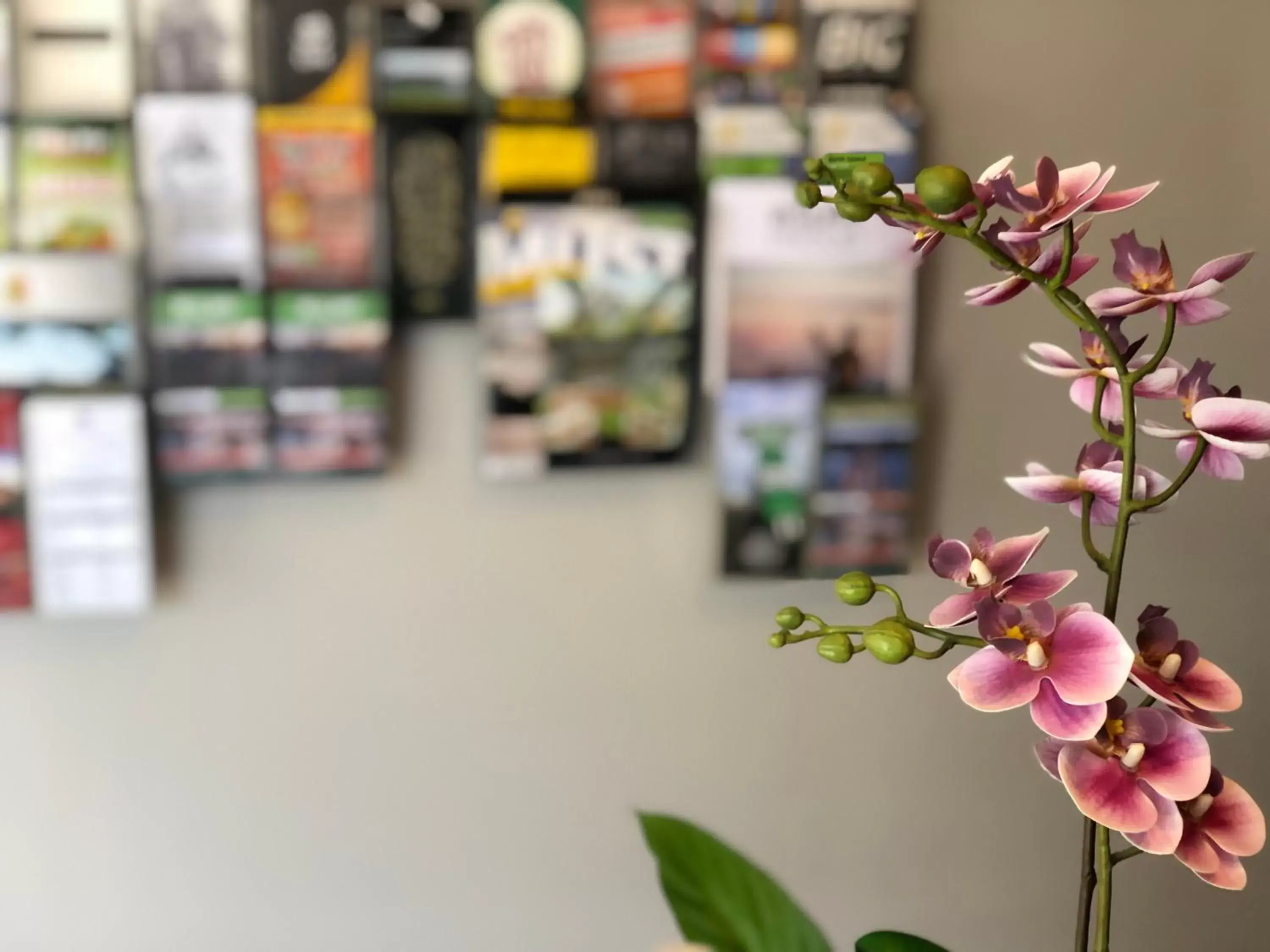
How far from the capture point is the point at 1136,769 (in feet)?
1.72

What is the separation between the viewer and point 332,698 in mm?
1007

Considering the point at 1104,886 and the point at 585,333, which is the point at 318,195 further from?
the point at 1104,886

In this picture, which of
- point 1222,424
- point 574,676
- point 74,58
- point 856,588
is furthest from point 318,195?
point 1222,424

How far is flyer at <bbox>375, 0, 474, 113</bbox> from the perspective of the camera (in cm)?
90

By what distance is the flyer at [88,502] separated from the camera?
0.90m

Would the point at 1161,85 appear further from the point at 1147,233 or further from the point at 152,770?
the point at 152,770

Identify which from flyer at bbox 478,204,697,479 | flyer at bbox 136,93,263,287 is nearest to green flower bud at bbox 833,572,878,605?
flyer at bbox 478,204,697,479

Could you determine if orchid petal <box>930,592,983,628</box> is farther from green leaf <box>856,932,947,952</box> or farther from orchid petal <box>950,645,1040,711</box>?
green leaf <box>856,932,947,952</box>

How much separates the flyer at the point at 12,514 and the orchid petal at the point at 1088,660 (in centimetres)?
75

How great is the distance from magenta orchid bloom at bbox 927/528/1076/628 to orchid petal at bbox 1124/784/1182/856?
10 cm

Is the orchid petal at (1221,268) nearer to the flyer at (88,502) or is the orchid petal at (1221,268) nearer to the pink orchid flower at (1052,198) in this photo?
the pink orchid flower at (1052,198)

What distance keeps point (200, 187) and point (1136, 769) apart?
29.1 inches

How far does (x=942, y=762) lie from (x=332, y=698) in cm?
56

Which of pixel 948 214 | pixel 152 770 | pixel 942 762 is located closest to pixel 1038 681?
pixel 948 214
